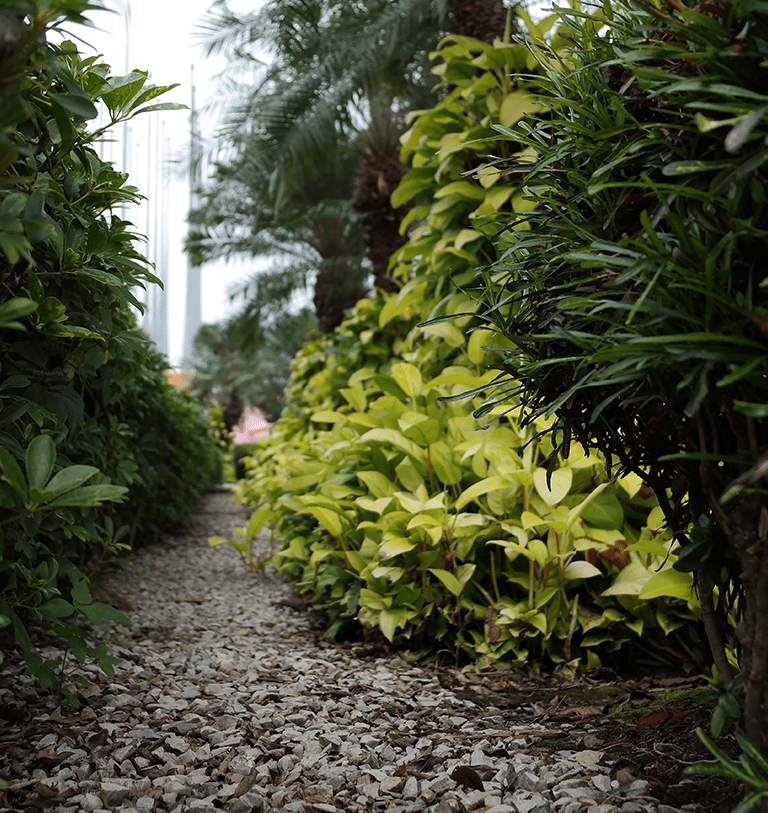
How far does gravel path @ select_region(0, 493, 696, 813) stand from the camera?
127 centimetres

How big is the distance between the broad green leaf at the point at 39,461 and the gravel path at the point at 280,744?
0.69 m

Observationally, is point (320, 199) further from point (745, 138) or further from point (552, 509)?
point (745, 138)

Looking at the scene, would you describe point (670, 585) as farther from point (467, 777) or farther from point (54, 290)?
point (54, 290)

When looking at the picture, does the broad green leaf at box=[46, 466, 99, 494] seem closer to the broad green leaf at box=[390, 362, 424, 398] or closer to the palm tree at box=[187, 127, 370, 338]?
the broad green leaf at box=[390, 362, 424, 398]

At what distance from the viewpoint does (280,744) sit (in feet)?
5.09

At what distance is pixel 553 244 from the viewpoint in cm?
126

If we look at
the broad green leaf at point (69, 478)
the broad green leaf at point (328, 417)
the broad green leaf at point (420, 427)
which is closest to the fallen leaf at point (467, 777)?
the broad green leaf at point (69, 478)

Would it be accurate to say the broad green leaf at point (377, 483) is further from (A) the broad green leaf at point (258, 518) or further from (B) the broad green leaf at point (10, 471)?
(B) the broad green leaf at point (10, 471)

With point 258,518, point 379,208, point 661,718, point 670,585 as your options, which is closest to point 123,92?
point 670,585

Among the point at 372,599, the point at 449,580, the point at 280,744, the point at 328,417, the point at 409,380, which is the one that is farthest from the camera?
the point at 328,417

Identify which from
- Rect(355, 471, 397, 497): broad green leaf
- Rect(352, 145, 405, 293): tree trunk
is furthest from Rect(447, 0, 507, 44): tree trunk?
Rect(355, 471, 397, 497): broad green leaf

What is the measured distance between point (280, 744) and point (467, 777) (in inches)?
19.4

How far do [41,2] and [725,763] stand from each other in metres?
1.39

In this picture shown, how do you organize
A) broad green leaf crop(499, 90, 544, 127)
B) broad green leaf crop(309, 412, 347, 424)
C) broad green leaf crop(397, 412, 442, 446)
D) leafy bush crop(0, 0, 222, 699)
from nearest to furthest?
leafy bush crop(0, 0, 222, 699)
broad green leaf crop(397, 412, 442, 446)
broad green leaf crop(499, 90, 544, 127)
broad green leaf crop(309, 412, 347, 424)
